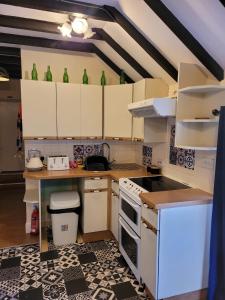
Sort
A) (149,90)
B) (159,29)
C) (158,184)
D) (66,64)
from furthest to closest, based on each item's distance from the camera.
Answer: (66,64) < (149,90) < (158,184) < (159,29)

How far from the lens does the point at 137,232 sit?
2051mm

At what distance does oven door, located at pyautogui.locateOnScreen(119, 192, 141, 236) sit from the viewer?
2.03 metres

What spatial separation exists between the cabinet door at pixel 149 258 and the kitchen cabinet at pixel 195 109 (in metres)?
0.79

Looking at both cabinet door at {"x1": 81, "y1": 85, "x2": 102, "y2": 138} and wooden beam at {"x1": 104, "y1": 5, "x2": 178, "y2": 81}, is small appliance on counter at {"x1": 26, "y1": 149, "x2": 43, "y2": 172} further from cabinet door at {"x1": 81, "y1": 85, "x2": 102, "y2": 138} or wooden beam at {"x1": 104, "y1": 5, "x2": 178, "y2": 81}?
wooden beam at {"x1": 104, "y1": 5, "x2": 178, "y2": 81}

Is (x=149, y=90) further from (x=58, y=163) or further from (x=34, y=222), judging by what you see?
(x=34, y=222)

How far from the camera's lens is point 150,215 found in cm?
181

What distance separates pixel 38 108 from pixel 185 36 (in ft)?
5.92

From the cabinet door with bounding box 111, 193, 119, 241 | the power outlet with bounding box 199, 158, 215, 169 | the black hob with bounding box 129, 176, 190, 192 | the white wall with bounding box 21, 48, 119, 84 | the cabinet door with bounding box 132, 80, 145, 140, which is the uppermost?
the white wall with bounding box 21, 48, 119, 84

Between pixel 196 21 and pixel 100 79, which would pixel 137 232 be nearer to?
pixel 196 21

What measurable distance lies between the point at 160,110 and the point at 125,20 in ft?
3.02

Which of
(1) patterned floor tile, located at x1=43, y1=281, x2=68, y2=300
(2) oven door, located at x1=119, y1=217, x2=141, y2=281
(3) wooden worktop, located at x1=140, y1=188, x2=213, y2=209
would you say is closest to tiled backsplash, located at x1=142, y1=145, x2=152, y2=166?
(2) oven door, located at x1=119, y1=217, x2=141, y2=281

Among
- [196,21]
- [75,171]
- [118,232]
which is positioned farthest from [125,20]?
[118,232]

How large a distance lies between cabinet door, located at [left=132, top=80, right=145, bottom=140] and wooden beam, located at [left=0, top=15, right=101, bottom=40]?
1.09 meters

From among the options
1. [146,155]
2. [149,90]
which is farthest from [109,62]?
[146,155]
